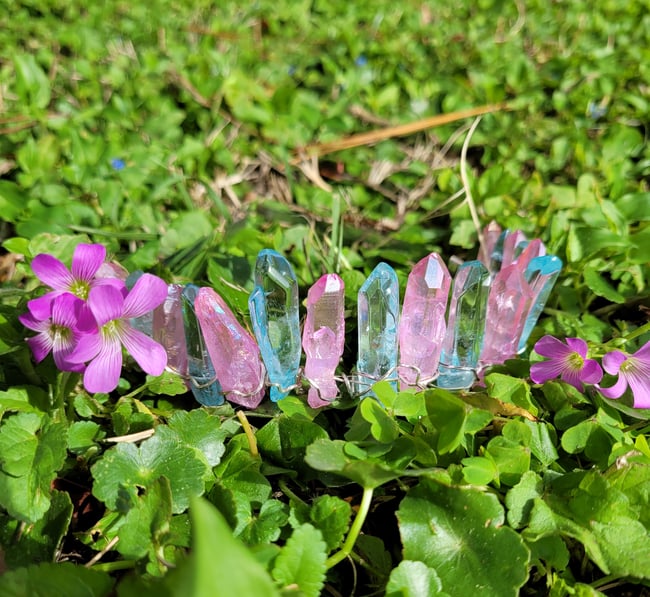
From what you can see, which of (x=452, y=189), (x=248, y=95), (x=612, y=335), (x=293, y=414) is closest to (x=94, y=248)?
(x=293, y=414)

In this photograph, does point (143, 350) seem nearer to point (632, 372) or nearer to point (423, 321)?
point (423, 321)

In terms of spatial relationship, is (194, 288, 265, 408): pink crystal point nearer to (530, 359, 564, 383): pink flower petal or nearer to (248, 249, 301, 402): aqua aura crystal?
(248, 249, 301, 402): aqua aura crystal

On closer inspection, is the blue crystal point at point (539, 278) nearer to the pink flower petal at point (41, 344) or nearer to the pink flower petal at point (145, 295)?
the pink flower petal at point (145, 295)

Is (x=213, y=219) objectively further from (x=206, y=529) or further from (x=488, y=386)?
(x=206, y=529)

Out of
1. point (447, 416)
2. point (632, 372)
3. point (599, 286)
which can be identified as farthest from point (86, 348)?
point (599, 286)

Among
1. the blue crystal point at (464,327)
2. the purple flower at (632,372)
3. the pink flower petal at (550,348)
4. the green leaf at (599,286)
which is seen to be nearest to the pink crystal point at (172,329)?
the blue crystal point at (464,327)

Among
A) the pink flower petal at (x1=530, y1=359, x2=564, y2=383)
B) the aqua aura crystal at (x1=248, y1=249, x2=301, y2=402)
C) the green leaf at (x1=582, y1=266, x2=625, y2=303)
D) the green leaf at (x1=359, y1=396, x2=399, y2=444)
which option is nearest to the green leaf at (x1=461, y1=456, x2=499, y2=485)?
the green leaf at (x1=359, y1=396, x2=399, y2=444)
